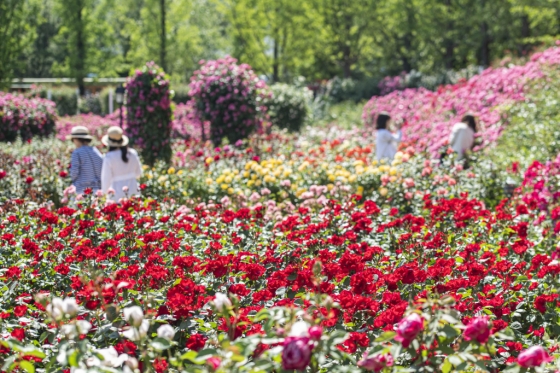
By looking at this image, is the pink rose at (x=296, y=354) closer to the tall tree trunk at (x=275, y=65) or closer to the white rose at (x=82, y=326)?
the white rose at (x=82, y=326)

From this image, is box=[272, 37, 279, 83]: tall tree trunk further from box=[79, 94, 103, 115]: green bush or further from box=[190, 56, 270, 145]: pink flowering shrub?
box=[190, 56, 270, 145]: pink flowering shrub

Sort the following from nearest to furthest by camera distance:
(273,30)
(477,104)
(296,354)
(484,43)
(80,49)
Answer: (296,354), (477,104), (484,43), (80,49), (273,30)

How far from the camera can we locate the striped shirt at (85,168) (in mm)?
6793

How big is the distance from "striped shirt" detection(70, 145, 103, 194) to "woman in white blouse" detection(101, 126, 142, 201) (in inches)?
8.2

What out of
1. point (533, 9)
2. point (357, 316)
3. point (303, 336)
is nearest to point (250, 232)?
point (357, 316)

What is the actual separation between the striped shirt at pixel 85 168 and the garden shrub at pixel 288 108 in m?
10.1

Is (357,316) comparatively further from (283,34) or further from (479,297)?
(283,34)

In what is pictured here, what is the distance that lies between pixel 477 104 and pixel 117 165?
826 cm

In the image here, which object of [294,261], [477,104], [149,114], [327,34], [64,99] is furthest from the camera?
[64,99]

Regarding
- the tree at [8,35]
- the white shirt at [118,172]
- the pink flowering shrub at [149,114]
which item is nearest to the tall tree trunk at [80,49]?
the tree at [8,35]

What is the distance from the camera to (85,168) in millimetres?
6836

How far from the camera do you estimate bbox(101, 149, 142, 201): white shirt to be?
6605 mm

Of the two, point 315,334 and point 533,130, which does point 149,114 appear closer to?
point 533,130

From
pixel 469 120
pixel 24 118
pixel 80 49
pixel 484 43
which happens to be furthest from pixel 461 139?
pixel 80 49
